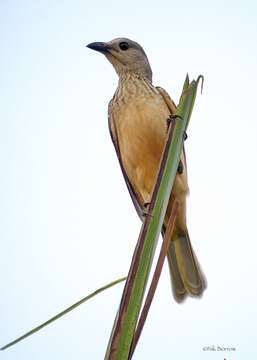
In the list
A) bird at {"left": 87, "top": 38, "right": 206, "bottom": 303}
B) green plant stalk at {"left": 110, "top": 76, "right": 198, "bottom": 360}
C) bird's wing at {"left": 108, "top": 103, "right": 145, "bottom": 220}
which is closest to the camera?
green plant stalk at {"left": 110, "top": 76, "right": 198, "bottom": 360}

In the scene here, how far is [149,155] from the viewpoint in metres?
4.12

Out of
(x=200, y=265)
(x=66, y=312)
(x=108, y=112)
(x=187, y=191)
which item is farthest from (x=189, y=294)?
(x=66, y=312)

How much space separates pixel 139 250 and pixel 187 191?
3.06 m

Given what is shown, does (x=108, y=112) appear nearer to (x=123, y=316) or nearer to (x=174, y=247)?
(x=174, y=247)

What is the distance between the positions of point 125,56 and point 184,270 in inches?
100

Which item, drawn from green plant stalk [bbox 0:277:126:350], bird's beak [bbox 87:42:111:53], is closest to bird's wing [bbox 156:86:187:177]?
bird's beak [bbox 87:42:111:53]

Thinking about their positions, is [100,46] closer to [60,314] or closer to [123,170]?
[123,170]

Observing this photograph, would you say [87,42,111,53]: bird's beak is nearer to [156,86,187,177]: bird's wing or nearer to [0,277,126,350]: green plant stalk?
[156,86,187,177]: bird's wing

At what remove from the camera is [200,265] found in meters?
4.04

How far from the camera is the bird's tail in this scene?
3787 millimetres

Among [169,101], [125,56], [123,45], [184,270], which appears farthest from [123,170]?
[123,45]

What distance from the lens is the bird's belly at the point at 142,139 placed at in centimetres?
407

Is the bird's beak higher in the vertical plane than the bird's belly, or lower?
higher

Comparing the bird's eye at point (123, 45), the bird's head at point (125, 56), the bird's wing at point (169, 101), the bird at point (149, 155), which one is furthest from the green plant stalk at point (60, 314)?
the bird's eye at point (123, 45)
